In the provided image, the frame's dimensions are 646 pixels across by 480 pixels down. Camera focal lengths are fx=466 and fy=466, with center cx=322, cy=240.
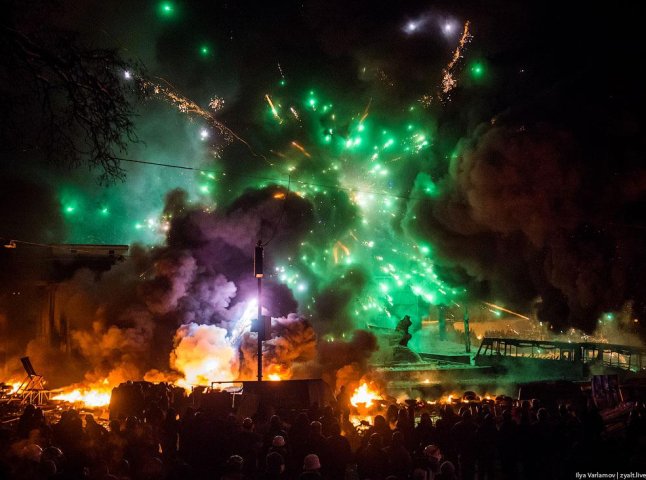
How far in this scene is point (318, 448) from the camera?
752 cm

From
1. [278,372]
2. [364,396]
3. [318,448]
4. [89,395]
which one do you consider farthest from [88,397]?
[318,448]

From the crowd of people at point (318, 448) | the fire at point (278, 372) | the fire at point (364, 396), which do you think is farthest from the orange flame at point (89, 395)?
the fire at point (364, 396)

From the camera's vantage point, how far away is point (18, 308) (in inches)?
1040

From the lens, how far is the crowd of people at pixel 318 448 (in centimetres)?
657

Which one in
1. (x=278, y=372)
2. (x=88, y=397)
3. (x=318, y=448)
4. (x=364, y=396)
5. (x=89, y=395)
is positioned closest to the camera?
(x=318, y=448)

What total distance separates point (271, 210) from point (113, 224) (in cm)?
2373

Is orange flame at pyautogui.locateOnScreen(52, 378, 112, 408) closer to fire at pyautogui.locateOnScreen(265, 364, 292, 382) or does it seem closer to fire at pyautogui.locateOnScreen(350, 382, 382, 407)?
fire at pyautogui.locateOnScreen(265, 364, 292, 382)

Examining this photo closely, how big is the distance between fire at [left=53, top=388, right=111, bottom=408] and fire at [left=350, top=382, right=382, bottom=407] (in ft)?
30.9

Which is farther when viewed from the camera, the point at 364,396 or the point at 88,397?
the point at 88,397

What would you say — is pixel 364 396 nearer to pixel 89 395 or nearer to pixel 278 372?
pixel 278 372

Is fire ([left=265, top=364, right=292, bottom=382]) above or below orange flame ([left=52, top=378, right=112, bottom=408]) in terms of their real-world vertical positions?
above

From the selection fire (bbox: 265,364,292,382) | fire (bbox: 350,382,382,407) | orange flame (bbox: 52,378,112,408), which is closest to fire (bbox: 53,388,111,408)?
orange flame (bbox: 52,378,112,408)

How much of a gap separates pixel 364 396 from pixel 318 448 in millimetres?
11091

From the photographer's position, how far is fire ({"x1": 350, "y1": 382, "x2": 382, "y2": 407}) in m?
17.4
